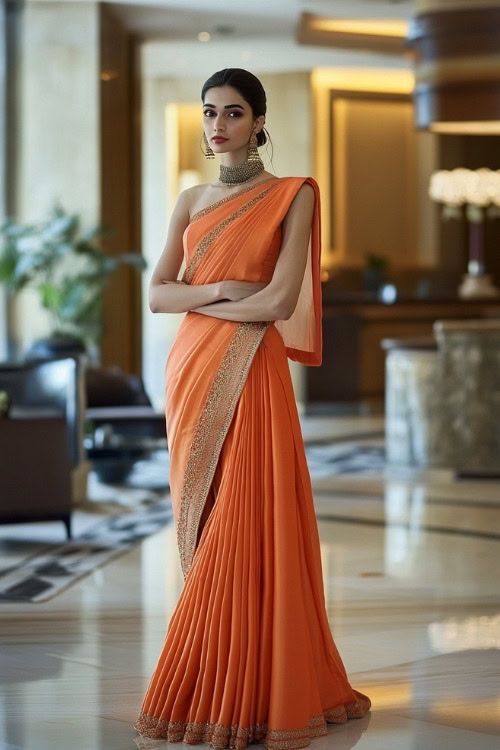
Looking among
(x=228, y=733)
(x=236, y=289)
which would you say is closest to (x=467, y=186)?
(x=236, y=289)

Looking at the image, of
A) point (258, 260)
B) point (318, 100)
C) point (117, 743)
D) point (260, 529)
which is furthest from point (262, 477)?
point (318, 100)

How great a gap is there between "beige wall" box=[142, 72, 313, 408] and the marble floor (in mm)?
7586

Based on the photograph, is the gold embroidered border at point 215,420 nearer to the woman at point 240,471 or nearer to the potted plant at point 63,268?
the woman at point 240,471

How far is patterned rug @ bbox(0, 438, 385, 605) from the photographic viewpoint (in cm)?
514

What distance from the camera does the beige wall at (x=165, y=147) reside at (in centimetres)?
1384

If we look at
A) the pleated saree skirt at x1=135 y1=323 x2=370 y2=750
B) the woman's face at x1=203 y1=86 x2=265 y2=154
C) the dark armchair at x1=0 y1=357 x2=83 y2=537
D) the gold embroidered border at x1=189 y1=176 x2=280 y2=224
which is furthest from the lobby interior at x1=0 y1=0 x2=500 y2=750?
the woman's face at x1=203 y1=86 x2=265 y2=154

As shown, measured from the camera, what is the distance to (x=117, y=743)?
2.94 m

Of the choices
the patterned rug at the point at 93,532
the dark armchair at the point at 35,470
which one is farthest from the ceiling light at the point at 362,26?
the dark armchair at the point at 35,470

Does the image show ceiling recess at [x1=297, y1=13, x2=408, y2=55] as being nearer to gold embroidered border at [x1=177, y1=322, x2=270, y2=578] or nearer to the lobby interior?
the lobby interior

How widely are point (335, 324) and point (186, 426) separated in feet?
33.5

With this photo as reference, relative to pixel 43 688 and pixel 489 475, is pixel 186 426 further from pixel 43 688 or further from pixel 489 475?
pixel 489 475

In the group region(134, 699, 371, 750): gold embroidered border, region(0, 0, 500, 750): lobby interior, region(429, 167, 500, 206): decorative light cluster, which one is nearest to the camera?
region(134, 699, 371, 750): gold embroidered border

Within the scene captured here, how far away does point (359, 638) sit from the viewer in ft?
13.4

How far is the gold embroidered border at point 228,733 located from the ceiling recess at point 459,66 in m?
6.23
